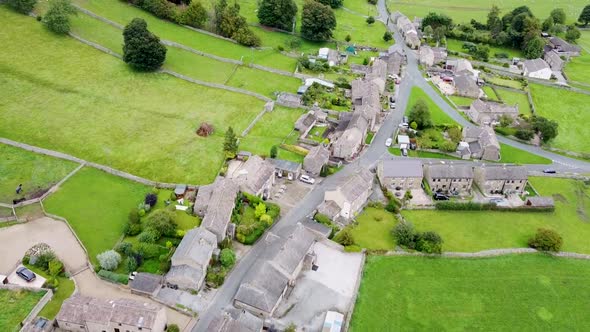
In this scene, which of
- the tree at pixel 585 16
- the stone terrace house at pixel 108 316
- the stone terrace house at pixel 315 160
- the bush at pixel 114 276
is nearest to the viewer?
the stone terrace house at pixel 108 316

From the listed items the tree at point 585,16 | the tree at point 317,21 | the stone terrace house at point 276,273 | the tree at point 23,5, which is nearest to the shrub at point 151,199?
the stone terrace house at point 276,273

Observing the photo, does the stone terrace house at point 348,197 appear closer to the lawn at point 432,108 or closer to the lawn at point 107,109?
the lawn at point 107,109

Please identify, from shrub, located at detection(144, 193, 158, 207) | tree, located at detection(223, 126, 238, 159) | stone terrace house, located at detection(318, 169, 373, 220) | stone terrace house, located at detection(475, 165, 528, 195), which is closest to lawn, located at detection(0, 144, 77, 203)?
shrub, located at detection(144, 193, 158, 207)

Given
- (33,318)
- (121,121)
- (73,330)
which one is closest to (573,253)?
(73,330)

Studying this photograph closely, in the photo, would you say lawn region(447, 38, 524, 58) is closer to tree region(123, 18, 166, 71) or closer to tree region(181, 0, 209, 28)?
tree region(181, 0, 209, 28)

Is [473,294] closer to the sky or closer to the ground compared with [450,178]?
closer to the ground

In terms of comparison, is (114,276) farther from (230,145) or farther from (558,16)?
(558,16)

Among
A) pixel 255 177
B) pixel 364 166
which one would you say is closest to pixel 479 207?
pixel 364 166
